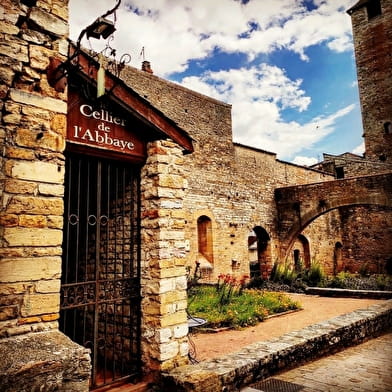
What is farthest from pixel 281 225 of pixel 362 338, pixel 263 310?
pixel 362 338

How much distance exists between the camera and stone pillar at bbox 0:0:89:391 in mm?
2586

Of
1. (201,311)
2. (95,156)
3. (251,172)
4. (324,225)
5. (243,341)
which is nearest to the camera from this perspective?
(95,156)

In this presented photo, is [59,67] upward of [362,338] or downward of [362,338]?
upward

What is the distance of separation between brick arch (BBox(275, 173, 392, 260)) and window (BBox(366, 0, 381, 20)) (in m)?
13.2

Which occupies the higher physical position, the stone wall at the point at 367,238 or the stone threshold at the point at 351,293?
the stone wall at the point at 367,238

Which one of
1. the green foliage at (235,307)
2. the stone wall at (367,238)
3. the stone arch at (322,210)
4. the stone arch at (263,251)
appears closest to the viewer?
the green foliage at (235,307)

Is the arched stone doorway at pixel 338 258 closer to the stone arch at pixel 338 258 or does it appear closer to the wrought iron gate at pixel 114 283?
the stone arch at pixel 338 258

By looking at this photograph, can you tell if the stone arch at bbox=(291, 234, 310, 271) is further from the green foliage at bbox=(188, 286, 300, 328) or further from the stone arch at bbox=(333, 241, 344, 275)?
the green foliage at bbox=(188, 286, 300, 328)

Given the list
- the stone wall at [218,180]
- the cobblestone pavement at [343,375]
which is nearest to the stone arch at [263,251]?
the stone wall at [218,180]

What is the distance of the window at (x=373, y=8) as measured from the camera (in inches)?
797

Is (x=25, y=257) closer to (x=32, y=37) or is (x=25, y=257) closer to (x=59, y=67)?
(x=59, y=67)

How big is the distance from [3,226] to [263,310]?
20.3 feet

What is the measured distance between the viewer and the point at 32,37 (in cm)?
298

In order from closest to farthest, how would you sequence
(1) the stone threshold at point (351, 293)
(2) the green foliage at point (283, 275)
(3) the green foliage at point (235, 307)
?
(3) the green foliage at point (235, 307), (1) the stone threshold at point (351, 293), (2) the green foliage at point (283, 275)
